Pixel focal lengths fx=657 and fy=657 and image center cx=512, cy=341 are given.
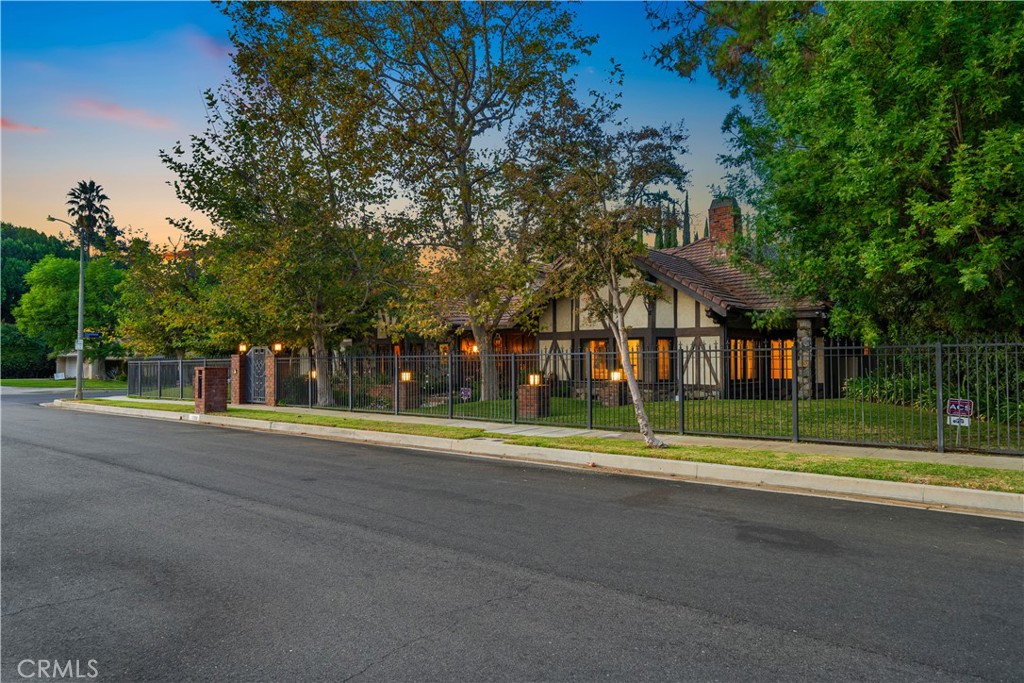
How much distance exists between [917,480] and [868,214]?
18.6 ft

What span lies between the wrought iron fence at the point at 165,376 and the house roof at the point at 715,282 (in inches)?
728

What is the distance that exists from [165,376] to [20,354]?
144ft

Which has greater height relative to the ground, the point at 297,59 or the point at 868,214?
the point at 297,59

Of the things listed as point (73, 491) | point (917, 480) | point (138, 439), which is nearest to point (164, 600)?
point (73, 491)

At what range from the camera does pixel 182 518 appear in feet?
23.9

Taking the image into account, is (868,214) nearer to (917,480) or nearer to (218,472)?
(917,480)

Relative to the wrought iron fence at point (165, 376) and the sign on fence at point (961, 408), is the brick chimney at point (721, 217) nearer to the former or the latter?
the sign on fence at point (961, 408)

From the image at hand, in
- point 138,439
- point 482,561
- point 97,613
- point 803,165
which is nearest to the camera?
point 97,613

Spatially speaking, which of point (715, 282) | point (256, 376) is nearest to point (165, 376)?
point (256, 376)

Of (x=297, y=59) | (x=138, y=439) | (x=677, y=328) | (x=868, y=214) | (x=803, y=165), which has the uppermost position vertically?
(x=297, y=59)

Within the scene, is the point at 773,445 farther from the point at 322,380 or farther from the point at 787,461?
the point at 322,380

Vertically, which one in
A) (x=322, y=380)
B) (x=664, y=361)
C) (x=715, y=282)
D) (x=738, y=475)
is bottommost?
(x=738, y=475)

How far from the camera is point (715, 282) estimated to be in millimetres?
25062

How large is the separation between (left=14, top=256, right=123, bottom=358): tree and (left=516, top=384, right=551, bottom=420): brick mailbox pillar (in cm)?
5079
